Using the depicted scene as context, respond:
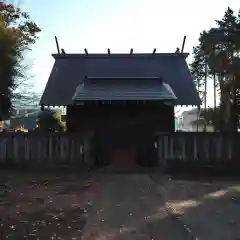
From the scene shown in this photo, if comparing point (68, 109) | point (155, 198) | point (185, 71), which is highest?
point (185, 71)

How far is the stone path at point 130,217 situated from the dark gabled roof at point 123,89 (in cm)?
795

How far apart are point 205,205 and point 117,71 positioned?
626 inches

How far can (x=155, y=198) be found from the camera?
11164mm

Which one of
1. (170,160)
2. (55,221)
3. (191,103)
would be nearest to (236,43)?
(191,103)

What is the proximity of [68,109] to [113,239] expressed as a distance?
630 inches

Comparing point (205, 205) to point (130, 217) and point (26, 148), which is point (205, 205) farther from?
point (26, 148)

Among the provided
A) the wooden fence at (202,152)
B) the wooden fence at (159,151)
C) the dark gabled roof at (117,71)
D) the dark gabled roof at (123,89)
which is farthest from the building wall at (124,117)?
the wooden fence at (202,152)

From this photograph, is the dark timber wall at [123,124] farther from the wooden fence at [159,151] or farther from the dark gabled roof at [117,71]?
the wooden fence at [159,151]

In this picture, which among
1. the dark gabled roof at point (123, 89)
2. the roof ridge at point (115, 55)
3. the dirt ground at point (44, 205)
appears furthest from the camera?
the roof ridge at point (115, 55)

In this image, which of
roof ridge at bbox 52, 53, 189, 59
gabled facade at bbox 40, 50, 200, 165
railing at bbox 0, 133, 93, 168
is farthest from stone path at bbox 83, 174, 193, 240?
roof ridge at bbox 52, 53, 189, 59

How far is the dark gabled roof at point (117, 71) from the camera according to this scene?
23234 mm

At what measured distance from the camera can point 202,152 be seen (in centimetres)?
1761

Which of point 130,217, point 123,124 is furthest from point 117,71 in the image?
point 130,217

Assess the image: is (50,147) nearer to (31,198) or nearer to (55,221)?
(31,198)
